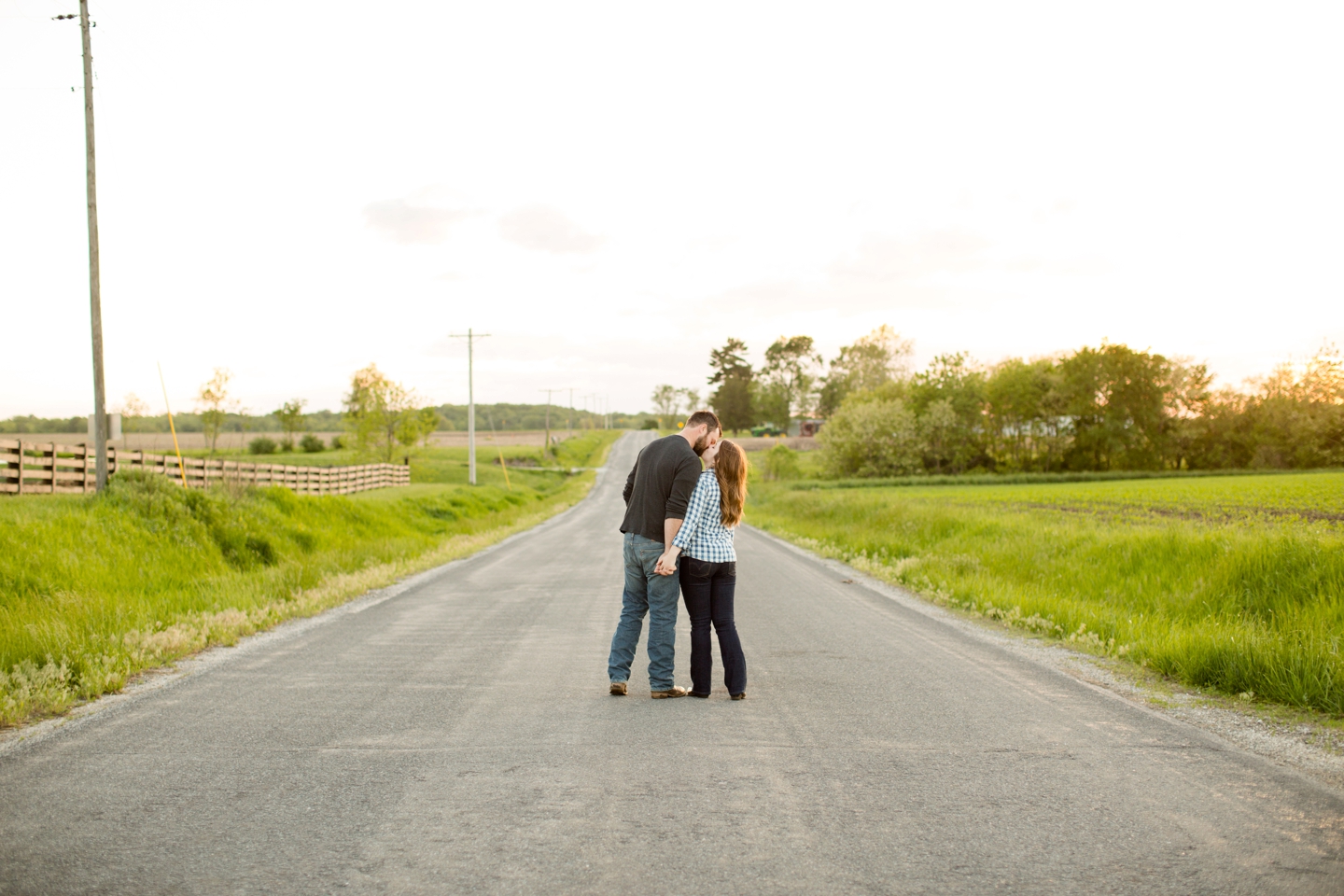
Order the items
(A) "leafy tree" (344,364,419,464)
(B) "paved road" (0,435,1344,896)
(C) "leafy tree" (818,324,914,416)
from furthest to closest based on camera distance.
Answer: (C) "leafy tree" (818,324,914,416) → (A) "leafy tree" (344,364,419,464) → (B) "paved road" (0,435,1344,896)

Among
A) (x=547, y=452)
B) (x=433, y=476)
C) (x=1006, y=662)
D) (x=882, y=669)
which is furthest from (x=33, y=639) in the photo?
(x=547, y=452)

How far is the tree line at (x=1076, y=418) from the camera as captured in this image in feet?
212

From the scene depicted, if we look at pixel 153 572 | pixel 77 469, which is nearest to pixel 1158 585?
pixel 153 572

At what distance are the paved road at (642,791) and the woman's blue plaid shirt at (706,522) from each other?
110cm

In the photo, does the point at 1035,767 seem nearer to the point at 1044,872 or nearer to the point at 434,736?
the point at 1044,872

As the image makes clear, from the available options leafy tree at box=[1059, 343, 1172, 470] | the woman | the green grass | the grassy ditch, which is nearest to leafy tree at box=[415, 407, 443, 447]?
the grassy ditch

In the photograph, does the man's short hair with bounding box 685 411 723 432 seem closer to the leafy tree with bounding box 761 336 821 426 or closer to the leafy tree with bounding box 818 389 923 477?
the leafy tree with bounding box 818 389 923 477

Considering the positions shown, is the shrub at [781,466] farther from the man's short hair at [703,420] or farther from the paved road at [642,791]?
the man's short hair at [703,420]

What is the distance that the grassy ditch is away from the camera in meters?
7.23

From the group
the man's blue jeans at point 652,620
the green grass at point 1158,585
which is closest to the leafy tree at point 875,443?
the green grass at point 1158,585

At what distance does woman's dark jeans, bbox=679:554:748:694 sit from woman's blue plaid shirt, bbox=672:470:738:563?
7cm

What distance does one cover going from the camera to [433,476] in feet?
200

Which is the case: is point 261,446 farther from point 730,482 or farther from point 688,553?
point 730,482

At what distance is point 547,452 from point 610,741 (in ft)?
322
